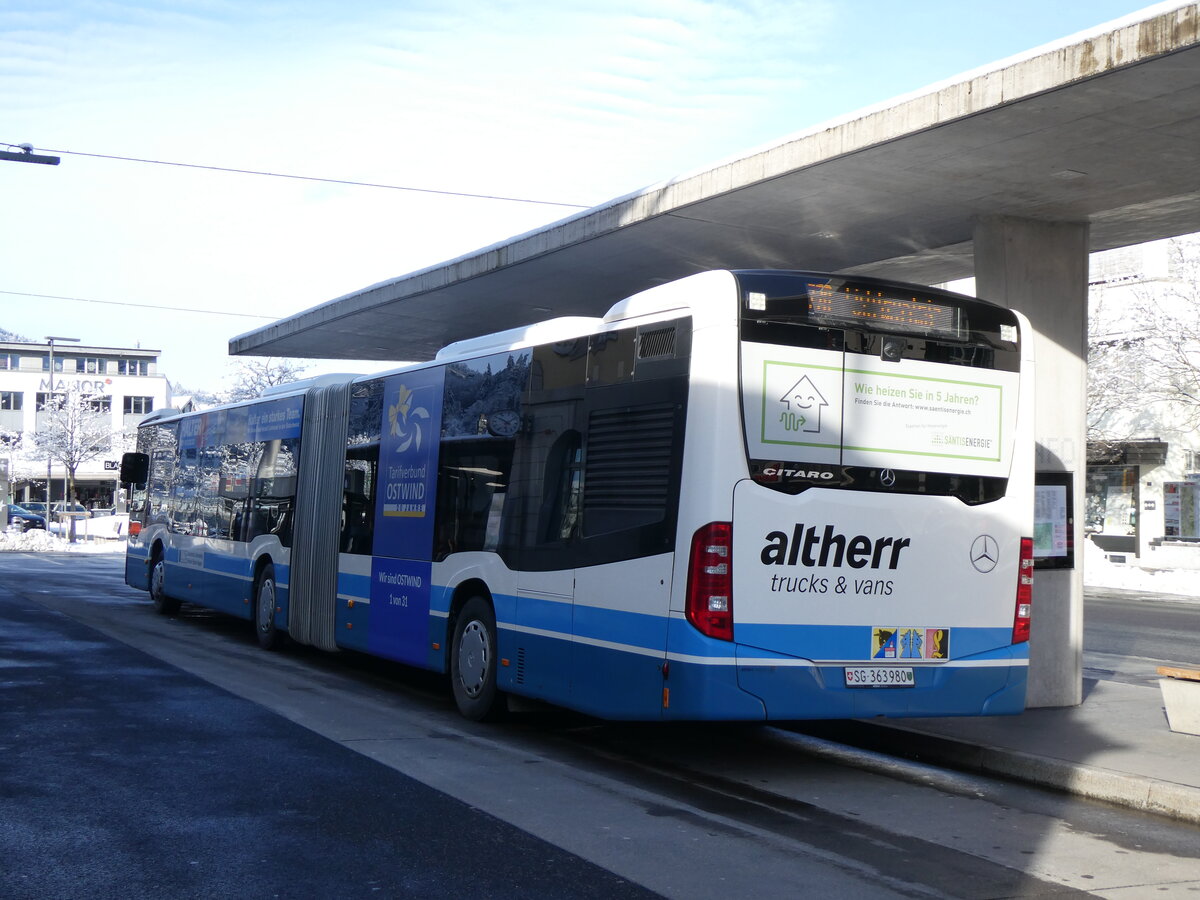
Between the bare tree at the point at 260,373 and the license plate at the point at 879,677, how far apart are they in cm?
5895

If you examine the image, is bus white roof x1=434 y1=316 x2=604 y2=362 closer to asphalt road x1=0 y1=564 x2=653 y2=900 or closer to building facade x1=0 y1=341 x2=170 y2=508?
asphalt road x1=0 y1=564 x2=653 y2=900

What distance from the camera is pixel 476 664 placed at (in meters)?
10.0

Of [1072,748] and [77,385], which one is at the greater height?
[77,385]

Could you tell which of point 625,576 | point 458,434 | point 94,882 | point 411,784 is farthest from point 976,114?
point 94,882

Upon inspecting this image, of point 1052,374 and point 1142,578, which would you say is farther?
point 1142,578

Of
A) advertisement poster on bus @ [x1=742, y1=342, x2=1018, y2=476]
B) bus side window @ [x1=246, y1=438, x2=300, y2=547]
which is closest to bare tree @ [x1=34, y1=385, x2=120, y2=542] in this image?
bus side window @ [x1=246, y1=438, x2=300, y2=547]

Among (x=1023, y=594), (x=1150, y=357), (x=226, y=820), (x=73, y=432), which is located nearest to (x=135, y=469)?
(x=226, y=820)

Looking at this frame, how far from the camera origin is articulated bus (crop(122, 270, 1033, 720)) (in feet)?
24.7

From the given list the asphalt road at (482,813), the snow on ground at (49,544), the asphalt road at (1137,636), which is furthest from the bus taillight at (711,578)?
Result: the snow on ground at (49,544)

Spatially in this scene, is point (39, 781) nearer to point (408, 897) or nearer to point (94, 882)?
point (94, 882)

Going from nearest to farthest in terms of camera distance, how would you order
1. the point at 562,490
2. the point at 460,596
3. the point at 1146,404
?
the point at 562,490 → the point at 460,596 → the point at 1146,404

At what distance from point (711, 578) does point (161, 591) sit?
13697mm

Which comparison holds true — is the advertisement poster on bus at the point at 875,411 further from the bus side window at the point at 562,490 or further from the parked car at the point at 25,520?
the parked car at the point at 25,520

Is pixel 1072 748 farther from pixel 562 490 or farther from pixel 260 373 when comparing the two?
pixel 260 373
